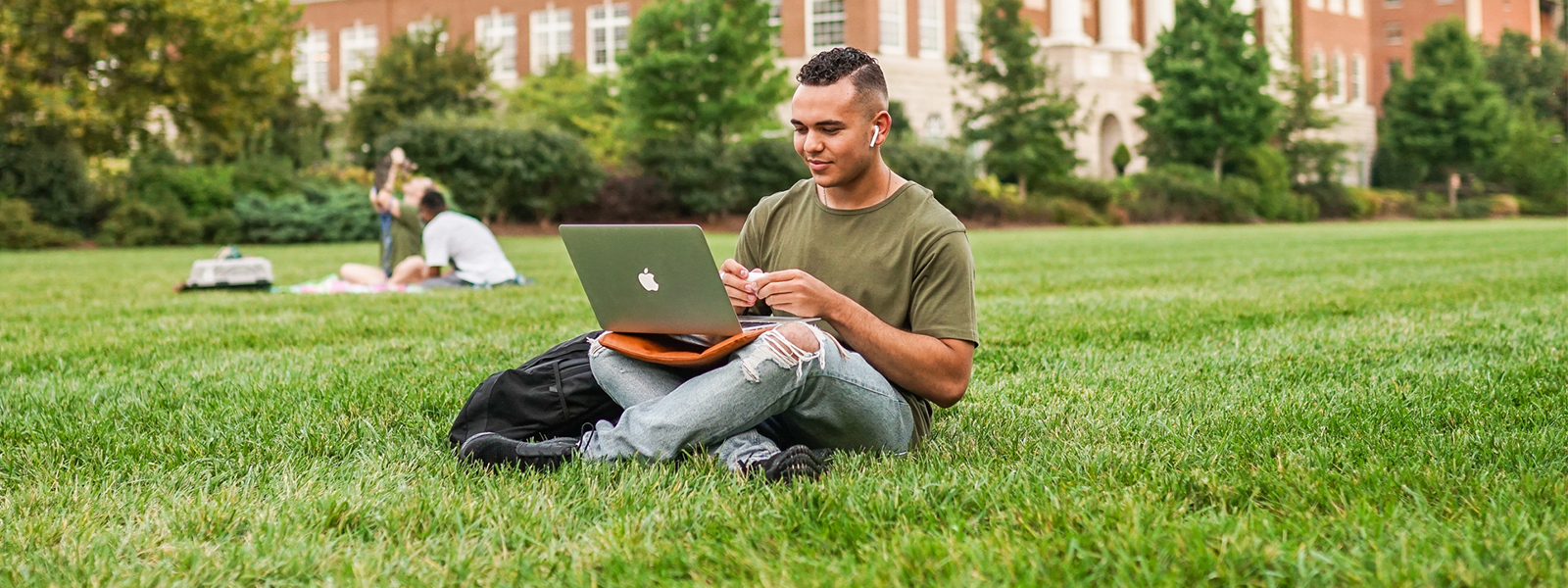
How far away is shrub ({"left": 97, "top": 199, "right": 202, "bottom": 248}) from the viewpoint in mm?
25828

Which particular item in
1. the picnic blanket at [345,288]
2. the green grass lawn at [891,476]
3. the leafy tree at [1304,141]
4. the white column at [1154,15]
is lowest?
the green grass lawn at [891,476]

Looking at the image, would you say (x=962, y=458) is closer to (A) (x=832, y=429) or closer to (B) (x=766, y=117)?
(A) (x=832, y=429)

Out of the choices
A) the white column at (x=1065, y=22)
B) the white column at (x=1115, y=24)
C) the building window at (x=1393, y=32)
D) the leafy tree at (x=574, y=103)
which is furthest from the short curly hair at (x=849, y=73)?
the building window at (x=1393, y=32)

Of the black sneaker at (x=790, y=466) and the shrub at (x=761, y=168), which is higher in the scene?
the shrub at (x=761, y=168)

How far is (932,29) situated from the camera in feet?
150

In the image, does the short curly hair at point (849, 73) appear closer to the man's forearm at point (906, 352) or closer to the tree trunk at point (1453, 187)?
→ the man's forearm at point (906, 352)

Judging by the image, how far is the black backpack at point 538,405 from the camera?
3.77 metres

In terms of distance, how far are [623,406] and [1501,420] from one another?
2.78 metres

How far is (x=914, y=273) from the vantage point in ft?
11.4

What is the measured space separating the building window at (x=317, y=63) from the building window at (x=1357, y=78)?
155ft

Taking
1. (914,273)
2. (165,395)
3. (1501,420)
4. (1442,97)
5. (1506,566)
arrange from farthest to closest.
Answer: (1442,97) → (165,395) → (1501,420) → (914,273) → (1506,566)

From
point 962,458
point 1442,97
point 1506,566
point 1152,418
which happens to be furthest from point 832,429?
point 1442,97

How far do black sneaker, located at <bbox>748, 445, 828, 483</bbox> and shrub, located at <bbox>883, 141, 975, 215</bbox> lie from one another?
3037 centimetres

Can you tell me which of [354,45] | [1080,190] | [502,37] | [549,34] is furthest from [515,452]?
[354,45]
